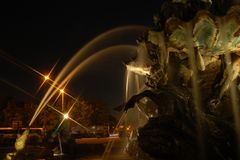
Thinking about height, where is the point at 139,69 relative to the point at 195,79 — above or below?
above

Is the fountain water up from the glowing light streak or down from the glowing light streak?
down

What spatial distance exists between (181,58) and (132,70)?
321cm

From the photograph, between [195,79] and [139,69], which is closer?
[195,79]

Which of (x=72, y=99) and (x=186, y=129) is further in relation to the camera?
(x=72, y=99)

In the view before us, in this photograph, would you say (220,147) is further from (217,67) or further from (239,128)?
(217,67)

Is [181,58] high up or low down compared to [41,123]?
down

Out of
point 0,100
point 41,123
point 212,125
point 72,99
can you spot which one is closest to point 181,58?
point 212,125

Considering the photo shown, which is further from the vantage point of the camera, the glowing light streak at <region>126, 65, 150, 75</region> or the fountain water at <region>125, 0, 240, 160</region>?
the glowing light streak at <region>126, 65, 150, 75</region>

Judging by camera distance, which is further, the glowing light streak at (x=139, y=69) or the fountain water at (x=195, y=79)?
the glowing light streak at (x=139, y=69)

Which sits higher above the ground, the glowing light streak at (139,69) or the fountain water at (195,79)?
the glowing light streak at (139,69)

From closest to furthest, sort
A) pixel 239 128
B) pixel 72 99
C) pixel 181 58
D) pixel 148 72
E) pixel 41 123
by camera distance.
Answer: pixel 239 128, pixel 181 58, pixel 148 72, pixel 41 123, pixel 72 99

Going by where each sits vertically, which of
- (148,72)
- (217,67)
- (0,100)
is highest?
(0,100)

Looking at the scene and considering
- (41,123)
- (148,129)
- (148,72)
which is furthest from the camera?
(41,123)

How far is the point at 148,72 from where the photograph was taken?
14750mm
